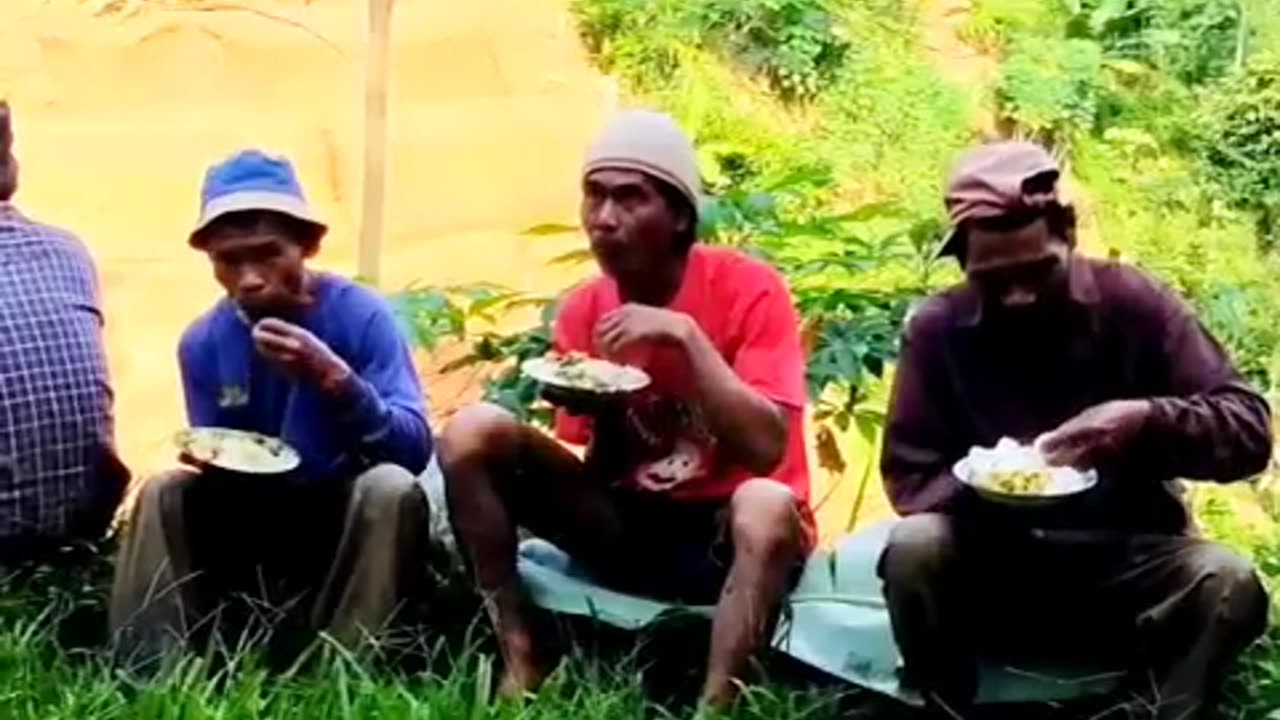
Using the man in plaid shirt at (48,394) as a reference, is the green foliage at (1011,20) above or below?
above

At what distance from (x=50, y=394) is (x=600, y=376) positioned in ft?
3.22

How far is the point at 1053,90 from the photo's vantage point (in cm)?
887

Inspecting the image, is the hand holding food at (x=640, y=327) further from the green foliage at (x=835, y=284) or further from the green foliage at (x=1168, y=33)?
the green foliage at (x=1168, y=33)

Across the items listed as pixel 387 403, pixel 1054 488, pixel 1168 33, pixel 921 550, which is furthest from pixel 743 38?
pixel 1054 488

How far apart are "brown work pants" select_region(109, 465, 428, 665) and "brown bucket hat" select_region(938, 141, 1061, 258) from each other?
3.04 feet

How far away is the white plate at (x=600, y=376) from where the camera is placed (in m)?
3.58

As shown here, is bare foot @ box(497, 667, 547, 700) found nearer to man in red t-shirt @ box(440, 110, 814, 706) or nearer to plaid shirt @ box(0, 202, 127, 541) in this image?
man in red t-shirt @ box(440, 110, 814, 706)

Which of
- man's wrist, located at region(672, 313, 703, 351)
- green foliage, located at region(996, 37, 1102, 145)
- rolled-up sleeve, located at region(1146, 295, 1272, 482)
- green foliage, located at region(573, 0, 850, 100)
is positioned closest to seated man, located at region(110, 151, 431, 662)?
man's wrist, located at region(672, 313, 703, 351)

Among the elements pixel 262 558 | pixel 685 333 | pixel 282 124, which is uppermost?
pixel 685 333

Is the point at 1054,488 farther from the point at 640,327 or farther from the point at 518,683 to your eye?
the point at 518,683

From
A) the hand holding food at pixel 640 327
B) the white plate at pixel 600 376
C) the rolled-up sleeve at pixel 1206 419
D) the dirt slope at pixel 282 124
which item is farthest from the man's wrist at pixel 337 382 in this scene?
the dirt slope at pixel 282 124

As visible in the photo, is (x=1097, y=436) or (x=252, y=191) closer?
(x=1097, y=436)

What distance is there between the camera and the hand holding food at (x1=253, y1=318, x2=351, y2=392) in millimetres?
3572

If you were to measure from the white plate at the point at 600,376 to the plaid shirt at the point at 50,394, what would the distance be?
2.74ft
